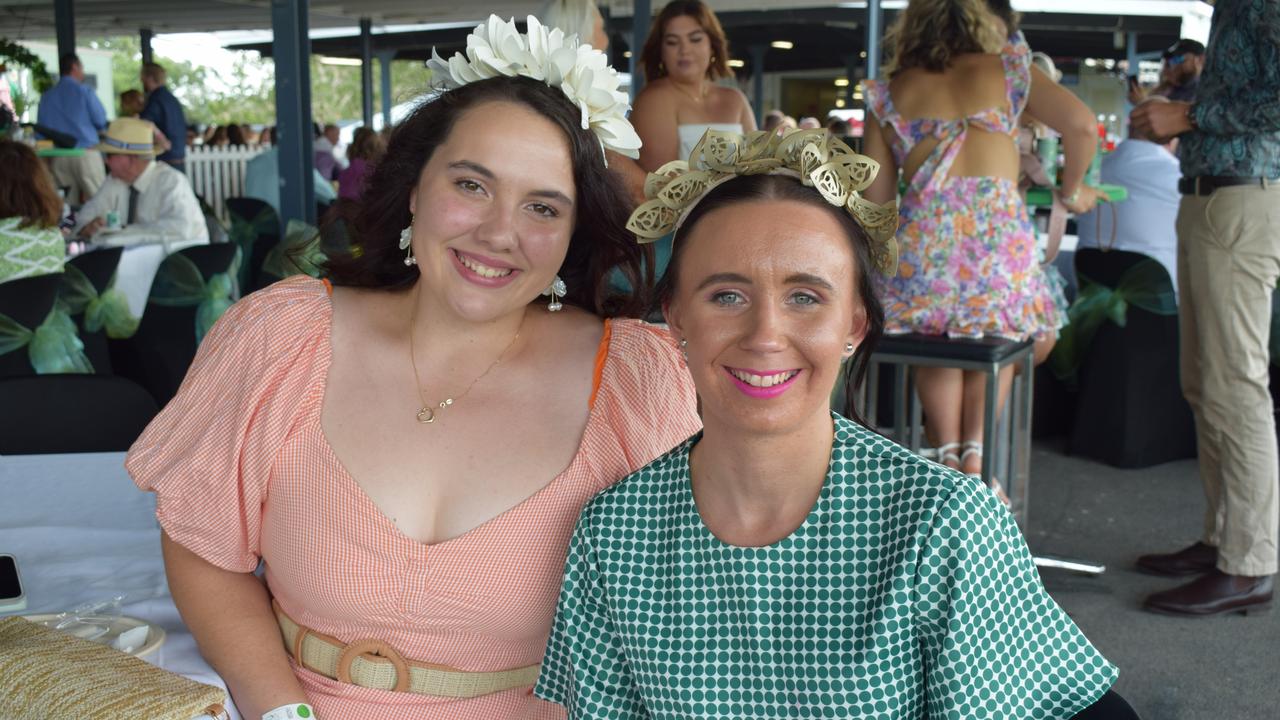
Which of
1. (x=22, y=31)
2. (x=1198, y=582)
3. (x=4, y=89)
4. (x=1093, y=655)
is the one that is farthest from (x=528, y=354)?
(x=22, y=31)

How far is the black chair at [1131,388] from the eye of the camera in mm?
5105

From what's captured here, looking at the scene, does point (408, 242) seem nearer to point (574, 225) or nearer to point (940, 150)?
point (574, 225)

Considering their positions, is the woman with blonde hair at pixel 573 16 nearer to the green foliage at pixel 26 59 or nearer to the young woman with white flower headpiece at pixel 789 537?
the young woman with white flower headpiece at pixel 789 537

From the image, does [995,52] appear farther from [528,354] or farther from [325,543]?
[325,543]

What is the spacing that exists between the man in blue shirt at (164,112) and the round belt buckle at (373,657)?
32.5ft

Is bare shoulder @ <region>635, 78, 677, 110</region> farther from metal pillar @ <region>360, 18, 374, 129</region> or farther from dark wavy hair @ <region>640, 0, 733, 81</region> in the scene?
metal pillar @ <region>360, 18, 374, 129</region>

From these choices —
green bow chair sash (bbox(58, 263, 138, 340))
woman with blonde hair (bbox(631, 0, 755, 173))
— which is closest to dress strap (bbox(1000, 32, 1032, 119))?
woman with blonde hair (bbox(631, 0, 755, 173))

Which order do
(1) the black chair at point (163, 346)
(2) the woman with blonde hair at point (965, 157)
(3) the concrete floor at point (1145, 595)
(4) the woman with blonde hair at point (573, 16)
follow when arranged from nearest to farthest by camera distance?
(3) the concrete floor at point (1145, 595) → (2) the woman with blonde hair at point (965, 157) → (4) the woman with blonde hair at point (573, 16) → (1) the black chair at point (163, 346)

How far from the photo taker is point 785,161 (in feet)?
4.71

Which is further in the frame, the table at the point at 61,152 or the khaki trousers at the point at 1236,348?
the table at the point at 61,152

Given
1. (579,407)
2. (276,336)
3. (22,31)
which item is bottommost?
(579,407)

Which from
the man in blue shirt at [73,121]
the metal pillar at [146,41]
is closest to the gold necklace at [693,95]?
the man in blue shirt at [73,121]

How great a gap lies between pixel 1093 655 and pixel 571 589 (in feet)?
2.04

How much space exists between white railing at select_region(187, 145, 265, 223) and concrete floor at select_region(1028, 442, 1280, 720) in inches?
475
